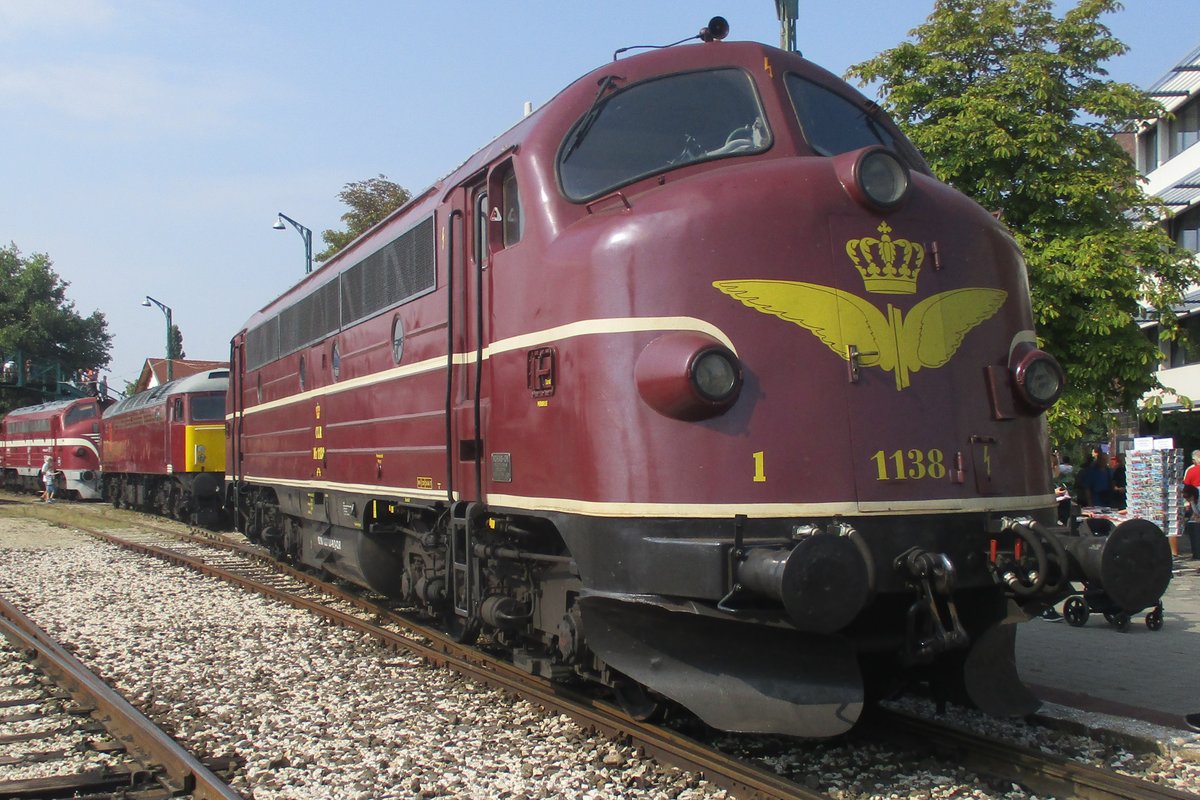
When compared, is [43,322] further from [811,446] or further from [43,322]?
[811,446]

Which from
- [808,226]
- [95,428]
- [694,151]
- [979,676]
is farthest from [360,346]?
[95,428]

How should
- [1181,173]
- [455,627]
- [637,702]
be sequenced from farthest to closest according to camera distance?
[1181,173], [455,627], [637,702]

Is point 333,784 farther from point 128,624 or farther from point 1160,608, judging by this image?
point 1160,608

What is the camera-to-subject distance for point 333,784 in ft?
17.1

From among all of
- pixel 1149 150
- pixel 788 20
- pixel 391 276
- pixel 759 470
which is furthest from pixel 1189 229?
pixel 759 470

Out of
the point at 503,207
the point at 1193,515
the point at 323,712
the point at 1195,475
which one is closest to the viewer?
the point at 503,207

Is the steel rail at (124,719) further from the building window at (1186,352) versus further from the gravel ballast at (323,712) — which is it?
the building window at (1186,352)

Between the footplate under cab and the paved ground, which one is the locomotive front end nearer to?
the footplate under cab

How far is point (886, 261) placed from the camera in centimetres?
515

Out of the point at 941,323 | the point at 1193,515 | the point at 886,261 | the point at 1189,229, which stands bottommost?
the point at 1193,515

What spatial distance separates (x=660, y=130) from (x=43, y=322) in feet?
199

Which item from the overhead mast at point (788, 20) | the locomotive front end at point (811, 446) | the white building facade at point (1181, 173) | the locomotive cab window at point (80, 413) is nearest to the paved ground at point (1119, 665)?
the locomotive front end at point (811, 446)

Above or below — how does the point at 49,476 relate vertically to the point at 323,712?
above

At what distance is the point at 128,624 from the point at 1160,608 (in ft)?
28.7
